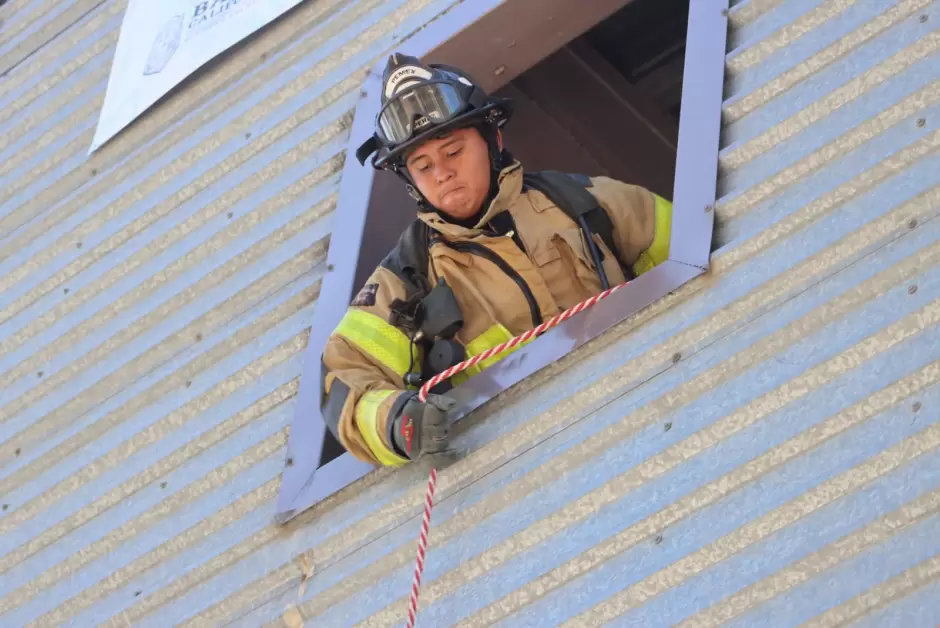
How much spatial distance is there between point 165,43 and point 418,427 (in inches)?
78.4

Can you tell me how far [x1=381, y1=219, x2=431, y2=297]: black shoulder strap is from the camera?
134 inches

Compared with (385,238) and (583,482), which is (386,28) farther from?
(583,482)

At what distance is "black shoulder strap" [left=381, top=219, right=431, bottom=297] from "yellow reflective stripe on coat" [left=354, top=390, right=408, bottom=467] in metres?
0.34

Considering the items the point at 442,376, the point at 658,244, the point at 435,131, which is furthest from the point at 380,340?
the point at 658,244

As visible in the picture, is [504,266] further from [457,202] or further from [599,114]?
[599,114]

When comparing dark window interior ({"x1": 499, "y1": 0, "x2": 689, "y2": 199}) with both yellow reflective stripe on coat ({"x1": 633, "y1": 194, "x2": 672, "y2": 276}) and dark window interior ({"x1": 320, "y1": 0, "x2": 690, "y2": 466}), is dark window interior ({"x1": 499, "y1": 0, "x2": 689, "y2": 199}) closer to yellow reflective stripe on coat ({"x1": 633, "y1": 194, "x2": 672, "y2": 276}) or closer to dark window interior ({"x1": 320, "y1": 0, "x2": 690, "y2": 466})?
dark window interior ({"x1": 320, "y1": 0, "x2": 690, "y2": 466})

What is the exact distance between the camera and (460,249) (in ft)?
11.0

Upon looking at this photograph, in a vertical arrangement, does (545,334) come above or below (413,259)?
below

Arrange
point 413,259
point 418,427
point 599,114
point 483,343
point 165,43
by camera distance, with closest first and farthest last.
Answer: point 418,427 → point 483,343 → point 413,259 → point 165,43 → point 599,114

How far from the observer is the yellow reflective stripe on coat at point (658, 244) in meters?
3.46

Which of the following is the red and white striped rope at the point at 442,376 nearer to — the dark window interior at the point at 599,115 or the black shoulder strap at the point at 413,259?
the black shoulder strap at the point at 413,259

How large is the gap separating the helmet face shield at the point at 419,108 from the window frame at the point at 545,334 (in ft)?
1.35

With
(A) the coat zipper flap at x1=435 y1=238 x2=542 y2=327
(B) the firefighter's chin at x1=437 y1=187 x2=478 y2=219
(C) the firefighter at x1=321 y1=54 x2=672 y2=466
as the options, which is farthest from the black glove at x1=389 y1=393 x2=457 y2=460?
(B) the firefighter's chin at x1=437 y1=187 x2=478 y2=219

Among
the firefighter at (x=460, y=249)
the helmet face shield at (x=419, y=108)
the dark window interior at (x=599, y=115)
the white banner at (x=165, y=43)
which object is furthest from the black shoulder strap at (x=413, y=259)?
the dark window interior at (x=599, y=115)
